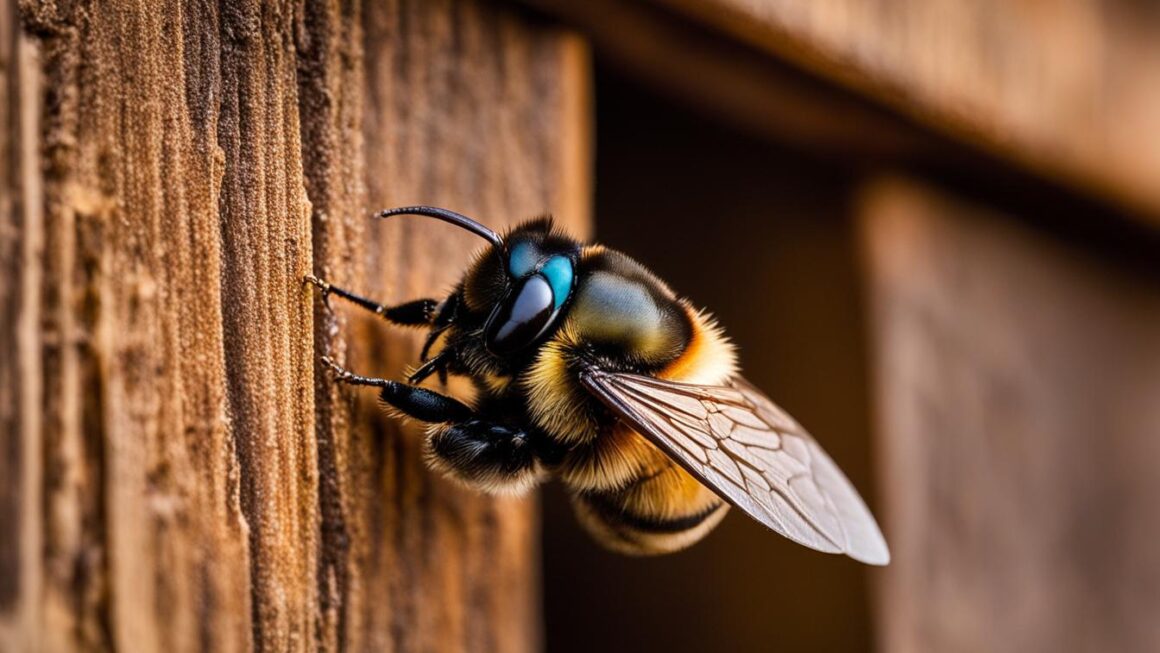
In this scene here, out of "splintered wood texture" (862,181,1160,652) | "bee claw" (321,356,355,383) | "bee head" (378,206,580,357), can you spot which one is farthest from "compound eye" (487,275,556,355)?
"splintered wood texture" (862,181,1160,652)

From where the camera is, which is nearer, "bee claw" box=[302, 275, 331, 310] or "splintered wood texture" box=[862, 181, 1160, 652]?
"bee claw" box=[302, 275, 331, 310]

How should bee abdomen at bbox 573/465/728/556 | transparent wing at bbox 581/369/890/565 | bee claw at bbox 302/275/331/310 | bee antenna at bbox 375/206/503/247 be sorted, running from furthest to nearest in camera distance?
1. bee abdomen at bbox 573/465/728/556
2. transparent wing at bbox 581/369/890/565
3. bee antenna at bbox 375/206/503/247
4. bee claw at bbox 302/275/331/310

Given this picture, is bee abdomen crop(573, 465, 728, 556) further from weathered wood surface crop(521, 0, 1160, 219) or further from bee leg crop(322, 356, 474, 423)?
weathered wood surface crop(521, 0, 1160, 219)

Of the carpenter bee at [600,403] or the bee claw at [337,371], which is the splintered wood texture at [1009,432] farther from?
the bee claw at [337,371]

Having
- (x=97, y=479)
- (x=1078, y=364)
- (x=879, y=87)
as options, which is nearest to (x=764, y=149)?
(x=879, y=87)

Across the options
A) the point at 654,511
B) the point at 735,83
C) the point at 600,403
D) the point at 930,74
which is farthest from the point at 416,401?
the point at 930,74

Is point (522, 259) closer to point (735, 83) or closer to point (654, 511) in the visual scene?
point (654, 511)
